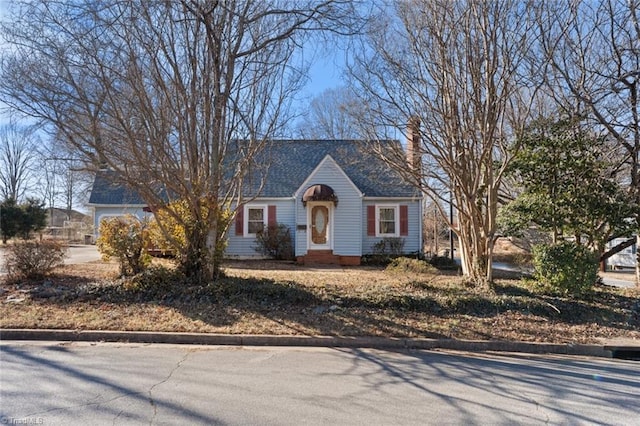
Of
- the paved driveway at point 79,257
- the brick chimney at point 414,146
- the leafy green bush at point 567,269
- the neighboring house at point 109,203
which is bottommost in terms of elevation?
the paved driveway at point 79,257

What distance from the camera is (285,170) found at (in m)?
18.8

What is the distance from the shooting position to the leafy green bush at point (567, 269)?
7918 millimetres

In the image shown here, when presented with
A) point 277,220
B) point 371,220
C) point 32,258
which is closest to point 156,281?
point 32,258

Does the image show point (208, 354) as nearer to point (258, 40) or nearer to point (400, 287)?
point (400, 287)

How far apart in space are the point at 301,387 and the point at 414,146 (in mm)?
7510

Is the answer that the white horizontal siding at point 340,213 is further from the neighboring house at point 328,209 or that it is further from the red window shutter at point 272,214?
the red window shutter at point 272,214

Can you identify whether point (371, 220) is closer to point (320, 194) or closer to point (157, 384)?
point (320, 194)

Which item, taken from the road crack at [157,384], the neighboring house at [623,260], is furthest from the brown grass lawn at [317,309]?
the neighboring house at [623,260]

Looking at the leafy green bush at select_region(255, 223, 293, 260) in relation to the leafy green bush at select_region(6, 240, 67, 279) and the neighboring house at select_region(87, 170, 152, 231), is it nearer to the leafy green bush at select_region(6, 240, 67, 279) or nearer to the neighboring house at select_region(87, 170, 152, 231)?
the neighboring house at select_region(87, 170, 152, 231)

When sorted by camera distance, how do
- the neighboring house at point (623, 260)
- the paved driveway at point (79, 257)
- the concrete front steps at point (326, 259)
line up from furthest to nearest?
the neighboring house at point (623, 260) < the concrete front steps at point (326, 259) < the paved driveway at point (79, 257)

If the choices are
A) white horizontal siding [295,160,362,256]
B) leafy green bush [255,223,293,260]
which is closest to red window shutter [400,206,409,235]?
white horizontal siding [295,160,362,256]

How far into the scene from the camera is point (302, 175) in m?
18.5

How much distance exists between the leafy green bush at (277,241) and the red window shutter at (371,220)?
360 centimetres

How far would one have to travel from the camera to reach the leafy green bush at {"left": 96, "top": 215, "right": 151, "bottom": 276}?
8.84m
